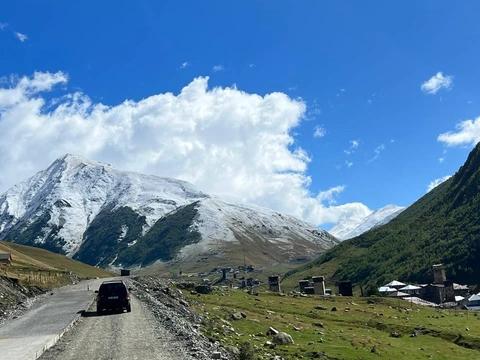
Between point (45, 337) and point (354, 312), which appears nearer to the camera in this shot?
point (45, 337)

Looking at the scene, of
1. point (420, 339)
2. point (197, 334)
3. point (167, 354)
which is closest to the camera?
point (167, 354)

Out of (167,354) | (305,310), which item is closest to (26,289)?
(305,310)

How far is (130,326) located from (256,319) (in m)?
18.4

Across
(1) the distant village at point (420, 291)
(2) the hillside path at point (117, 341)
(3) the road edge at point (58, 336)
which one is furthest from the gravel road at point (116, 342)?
(1) the distant village at point (420, 291)

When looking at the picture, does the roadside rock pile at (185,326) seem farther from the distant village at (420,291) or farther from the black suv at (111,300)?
the distant village at (420,291)

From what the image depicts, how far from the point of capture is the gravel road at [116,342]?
27.5 m

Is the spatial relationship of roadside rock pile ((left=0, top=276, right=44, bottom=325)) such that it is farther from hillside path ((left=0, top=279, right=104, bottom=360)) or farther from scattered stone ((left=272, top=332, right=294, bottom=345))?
scattered stone ((left=272, top=332, right=294, bottom=345))

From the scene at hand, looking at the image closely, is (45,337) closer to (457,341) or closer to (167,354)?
(167,354)

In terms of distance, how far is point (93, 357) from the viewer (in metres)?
27.2

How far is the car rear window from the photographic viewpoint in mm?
48375

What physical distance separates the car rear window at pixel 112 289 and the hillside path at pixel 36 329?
9.82ft

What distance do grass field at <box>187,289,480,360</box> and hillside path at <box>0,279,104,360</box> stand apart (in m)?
10.5

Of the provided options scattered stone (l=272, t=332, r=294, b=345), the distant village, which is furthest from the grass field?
the distant village

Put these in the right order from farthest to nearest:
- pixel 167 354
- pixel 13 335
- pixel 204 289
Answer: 1. pixel 204 289
2. pixel 13 335
3. pixel 167 354
